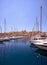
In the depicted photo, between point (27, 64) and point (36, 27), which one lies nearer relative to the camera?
point (27, 64)

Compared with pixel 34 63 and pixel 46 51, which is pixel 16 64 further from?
pixel 46 51

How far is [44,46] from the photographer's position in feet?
65.1

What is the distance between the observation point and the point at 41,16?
29.8 m

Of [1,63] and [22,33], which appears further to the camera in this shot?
[22,33]

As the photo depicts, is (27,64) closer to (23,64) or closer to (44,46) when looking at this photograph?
(23,64)

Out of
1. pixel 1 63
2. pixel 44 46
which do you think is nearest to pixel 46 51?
pixel 44 46

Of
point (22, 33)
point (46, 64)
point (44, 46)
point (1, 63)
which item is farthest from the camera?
point (22, 33)

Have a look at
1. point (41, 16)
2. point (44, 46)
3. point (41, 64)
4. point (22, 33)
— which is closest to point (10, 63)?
point (41, 64)

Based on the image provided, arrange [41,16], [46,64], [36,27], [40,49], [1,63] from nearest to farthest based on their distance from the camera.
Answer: [46,64] → [1,63] → [40,49] → [41,16] → [36,27]

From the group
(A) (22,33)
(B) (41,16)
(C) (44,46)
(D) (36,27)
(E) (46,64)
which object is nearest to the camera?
(E) (46,64)

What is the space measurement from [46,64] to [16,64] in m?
2.61

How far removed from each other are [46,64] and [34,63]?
3.82ft

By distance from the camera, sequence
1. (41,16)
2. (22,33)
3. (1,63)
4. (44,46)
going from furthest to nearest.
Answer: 1. (22,33)
2. (41,16)
3. (44,46)
4. (1,63)

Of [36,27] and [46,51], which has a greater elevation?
[36,27]
